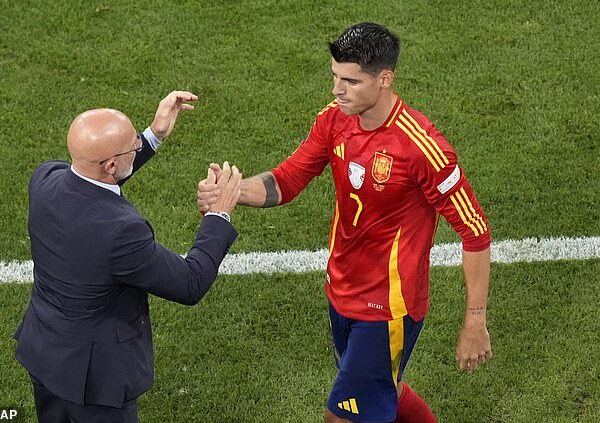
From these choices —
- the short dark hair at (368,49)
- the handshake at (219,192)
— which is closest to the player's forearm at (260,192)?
the handshake at (219,192)

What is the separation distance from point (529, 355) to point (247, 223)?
84.1 inches

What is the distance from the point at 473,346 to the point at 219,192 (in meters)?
1.36

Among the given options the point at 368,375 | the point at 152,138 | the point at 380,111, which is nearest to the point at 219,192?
the point at 152,138

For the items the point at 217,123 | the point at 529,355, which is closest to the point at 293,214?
the point at 217,123

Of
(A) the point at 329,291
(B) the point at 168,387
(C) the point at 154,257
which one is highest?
(C) the point at 154,257

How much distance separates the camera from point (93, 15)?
9.92 m

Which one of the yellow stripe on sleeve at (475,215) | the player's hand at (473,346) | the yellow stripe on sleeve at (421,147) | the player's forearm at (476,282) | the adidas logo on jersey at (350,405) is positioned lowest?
the adidas logo on jersey at (350,405)

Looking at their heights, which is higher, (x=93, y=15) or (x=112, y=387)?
(x=112, y=387)

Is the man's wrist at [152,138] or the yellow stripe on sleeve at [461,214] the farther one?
the man's wrist at [152,138]

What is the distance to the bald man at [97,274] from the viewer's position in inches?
192

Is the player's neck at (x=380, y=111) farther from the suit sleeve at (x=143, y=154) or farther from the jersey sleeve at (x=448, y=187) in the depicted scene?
the suit sleeve at (x=143, y=154)

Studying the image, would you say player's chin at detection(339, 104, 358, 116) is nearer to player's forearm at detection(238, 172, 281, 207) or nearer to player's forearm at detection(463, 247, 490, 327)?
player's forearm at detection(238, 172, 281, 207)

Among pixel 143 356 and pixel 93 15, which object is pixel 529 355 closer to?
pixel 143 356

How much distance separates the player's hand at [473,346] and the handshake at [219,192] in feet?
4.01
